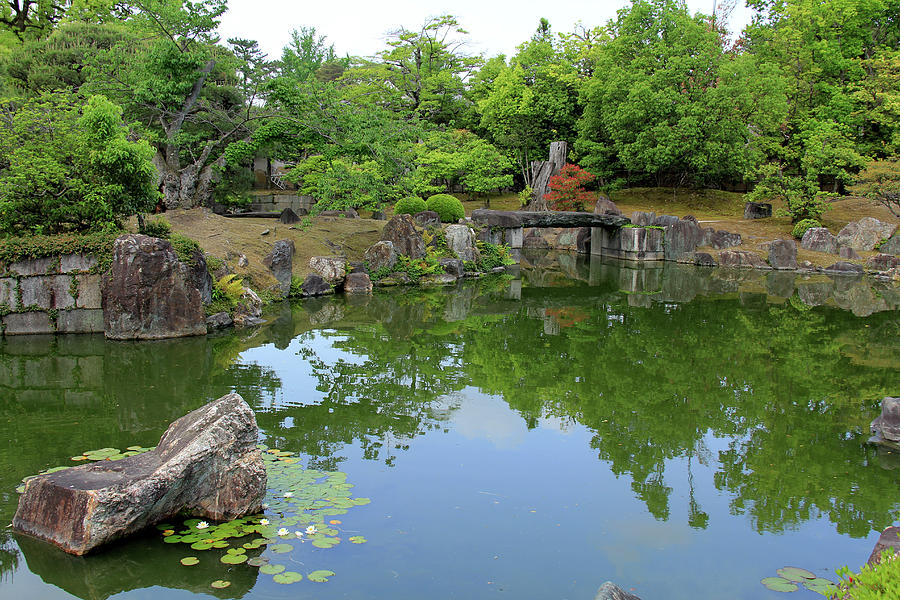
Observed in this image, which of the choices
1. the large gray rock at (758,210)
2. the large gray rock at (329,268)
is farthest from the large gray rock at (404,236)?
the large gray rock at (758,210)

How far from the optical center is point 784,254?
23.9 metres

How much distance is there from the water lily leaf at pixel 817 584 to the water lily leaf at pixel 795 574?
45 mm

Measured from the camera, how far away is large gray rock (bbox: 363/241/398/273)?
61.3 ft

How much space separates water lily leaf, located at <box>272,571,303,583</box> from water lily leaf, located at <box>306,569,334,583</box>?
0.07 metres

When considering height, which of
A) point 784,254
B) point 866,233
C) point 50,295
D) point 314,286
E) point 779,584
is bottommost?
point 779,584

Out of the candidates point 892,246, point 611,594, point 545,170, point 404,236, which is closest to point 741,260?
point 892,246

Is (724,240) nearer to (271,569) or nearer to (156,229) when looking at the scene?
(156,229)

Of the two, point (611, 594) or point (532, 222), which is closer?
point (611, 594)

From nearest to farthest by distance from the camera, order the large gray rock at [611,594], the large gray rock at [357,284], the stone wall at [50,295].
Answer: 1. the large gray rock at [611,594]
2. the stone wall at [50,295]
3. the large gray rock at [357,284]

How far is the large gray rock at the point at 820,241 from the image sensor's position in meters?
24.7

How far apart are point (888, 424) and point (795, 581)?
360 cm

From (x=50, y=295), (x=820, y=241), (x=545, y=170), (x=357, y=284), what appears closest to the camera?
(x=50, y=295)

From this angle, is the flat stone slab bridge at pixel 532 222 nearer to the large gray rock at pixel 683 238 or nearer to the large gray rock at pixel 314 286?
the large gray rock at pixel 683 238

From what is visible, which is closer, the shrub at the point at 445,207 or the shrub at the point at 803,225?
the shrub at the point at 445,207
